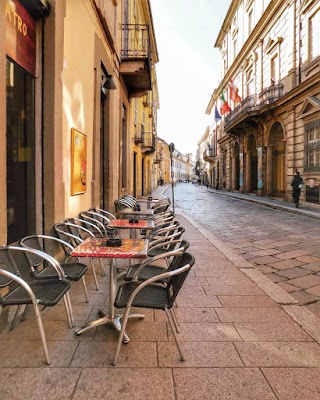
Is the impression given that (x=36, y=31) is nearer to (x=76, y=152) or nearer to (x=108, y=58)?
(x=76, y=152)

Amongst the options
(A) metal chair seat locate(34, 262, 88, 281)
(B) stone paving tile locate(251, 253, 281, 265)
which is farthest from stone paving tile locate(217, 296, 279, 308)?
(B) stone paving tile locate(251, 253, 281, 265)

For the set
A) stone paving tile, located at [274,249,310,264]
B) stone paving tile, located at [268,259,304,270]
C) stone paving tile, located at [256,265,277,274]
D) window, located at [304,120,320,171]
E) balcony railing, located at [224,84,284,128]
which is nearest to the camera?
stone paving tile, located at [256,265,277,274]

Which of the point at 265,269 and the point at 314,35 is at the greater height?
the point at 314,35

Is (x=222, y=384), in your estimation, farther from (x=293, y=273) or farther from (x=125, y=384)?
(x=293, y=273)

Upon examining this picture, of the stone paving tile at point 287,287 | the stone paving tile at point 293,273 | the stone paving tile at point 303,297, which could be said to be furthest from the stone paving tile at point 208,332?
the stone paving tile at point 293,273

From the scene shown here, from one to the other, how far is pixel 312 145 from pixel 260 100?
694 cm

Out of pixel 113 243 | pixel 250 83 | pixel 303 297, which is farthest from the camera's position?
pixel 250 83

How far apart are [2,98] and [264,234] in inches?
273

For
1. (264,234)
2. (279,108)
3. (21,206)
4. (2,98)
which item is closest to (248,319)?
(21,206)

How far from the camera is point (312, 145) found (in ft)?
47.1

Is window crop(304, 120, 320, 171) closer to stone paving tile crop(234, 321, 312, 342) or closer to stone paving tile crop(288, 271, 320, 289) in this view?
stone paving tile crop(288, 271, 320, 289)

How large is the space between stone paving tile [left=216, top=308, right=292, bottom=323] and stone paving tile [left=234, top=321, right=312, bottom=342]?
9cm

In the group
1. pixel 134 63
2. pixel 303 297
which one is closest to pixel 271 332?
pixel 303 297

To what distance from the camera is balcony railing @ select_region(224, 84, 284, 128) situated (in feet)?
58.8
